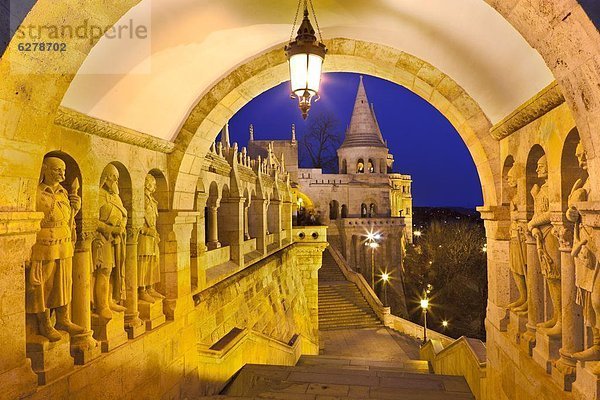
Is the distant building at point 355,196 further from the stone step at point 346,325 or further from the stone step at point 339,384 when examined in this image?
the stone step at point 339,384

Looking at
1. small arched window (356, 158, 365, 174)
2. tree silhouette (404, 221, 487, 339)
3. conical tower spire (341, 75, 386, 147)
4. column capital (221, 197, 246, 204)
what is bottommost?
tree silhouette (404, 221, 487, 339)

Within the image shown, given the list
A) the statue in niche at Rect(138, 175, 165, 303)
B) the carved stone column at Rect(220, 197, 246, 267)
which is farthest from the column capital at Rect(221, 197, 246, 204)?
the statue in niche at Rect(138, 175, 165, 303)

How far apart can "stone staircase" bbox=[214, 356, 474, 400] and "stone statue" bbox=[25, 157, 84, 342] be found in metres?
2.90

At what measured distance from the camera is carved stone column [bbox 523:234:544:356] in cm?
400

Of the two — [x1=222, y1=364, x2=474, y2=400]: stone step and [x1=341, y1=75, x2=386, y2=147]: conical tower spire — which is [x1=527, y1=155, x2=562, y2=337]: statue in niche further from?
[x1=341, y1=75, x2=386, y2=147]: conical tower spire

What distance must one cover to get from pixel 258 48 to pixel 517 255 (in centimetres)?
396

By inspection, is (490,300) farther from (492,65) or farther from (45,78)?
(45,78)

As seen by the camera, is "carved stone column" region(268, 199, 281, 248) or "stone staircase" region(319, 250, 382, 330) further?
"stone staircase" region(319, 250, 382, 330)

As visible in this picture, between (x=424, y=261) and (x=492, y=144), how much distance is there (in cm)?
3137

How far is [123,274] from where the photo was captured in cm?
468

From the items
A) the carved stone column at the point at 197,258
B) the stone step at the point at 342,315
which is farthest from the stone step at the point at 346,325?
the carved stone column at the point at 197,258

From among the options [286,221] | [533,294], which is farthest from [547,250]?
[286,221]

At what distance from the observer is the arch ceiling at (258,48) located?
12.4ft

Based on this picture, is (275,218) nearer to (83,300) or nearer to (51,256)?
(83,300)
